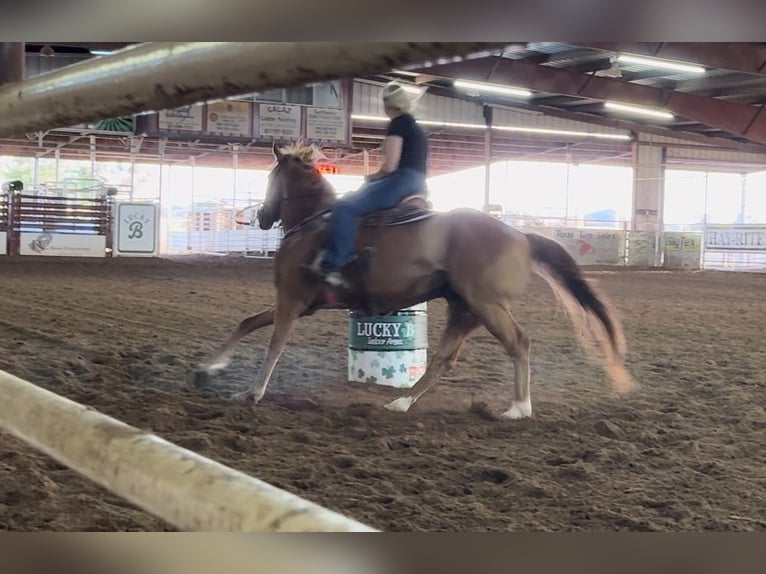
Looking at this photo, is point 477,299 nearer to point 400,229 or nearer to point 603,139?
point 400,229

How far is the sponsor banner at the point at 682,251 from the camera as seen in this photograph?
10.6m

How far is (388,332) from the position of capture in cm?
273

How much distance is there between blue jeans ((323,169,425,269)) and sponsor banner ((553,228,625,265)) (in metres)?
7.74

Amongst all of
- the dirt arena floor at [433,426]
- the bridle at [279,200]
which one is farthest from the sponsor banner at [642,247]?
the bridle at [279,200]

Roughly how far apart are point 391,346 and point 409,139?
0.79 metres

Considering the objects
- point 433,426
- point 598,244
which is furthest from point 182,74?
point 598,244

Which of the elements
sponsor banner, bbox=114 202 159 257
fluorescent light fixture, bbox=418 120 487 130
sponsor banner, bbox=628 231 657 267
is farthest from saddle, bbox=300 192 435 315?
sponsor banner, bbox=628 231 657 267

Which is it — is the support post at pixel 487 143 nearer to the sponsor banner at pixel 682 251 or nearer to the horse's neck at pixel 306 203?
the horse's neck at pixel 306 203

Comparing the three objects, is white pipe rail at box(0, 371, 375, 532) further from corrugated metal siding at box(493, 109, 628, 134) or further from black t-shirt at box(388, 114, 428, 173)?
corrugated metal siding at box(493, 109, 628, 134)

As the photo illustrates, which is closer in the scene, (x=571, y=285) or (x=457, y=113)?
(x=571, y=285)

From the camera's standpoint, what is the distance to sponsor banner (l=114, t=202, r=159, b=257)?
809 centimetres

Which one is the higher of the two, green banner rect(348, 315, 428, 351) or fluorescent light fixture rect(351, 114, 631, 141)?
fluorescent light fixture rect(351, 114, 631, 141)

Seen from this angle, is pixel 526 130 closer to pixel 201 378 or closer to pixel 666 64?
pixel 666 64

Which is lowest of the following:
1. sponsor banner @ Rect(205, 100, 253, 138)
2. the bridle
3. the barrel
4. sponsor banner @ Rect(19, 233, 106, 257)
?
the barrel
